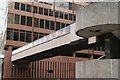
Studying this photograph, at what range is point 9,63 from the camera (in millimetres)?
44625

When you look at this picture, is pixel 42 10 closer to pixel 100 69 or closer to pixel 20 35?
pixel 20 35

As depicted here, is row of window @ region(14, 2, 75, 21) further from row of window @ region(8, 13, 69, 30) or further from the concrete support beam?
the concrete support beam

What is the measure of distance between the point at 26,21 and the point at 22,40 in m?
3.98

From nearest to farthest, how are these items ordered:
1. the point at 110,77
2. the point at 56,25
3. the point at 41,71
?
the point at 110,77 < the point at 41,71 < the point at 56,25

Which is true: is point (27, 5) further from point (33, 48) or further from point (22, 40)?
point (33, 48)

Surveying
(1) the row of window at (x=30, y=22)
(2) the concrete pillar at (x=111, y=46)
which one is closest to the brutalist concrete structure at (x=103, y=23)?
(2) the concrete pillar at (x=111, y=46)

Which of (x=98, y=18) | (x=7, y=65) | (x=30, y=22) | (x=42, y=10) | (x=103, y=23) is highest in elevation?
(x=42, y=10)

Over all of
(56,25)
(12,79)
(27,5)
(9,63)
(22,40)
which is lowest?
(12,79)

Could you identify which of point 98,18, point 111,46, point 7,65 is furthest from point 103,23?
point 7,65

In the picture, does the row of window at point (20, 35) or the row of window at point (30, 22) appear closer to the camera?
the row of window at point (20, 35)

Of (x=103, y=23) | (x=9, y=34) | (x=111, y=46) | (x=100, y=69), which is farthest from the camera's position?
(x=9, y=34)

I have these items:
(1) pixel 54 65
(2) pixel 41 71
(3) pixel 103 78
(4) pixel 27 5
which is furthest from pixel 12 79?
(3) pixel 103 78

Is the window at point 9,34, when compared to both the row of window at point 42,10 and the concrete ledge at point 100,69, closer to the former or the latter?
the row of window at point 42,10

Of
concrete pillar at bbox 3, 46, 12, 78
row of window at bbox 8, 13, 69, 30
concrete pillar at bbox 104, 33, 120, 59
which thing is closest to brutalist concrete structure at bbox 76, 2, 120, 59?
concrete pillar at bbox 104, 33, 120, 59
